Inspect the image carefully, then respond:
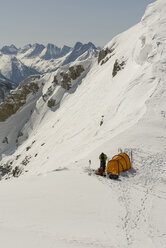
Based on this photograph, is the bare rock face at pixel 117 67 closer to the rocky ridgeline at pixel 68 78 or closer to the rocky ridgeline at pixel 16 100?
the rocky ridgeline at pixel 68 78

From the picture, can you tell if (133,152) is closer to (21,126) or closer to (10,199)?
(10,199)

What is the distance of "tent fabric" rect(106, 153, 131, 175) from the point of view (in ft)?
57.3

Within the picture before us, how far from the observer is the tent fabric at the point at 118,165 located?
17.5 m

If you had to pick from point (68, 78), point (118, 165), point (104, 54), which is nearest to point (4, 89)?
point (68, 78)

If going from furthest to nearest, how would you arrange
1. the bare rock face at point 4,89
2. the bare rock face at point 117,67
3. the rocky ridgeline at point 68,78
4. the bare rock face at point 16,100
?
the bare rock face at point 4,89 < the bare rock face at point 16,100 < the rocky ridgeline at point 68,78 < the bare rock face at point 117,67

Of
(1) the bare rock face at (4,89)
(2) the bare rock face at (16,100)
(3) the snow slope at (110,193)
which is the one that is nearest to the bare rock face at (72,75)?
(2) the bare rock face at (16,100)

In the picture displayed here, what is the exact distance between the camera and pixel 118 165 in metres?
17.4

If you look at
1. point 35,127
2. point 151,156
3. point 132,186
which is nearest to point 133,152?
point 151,156

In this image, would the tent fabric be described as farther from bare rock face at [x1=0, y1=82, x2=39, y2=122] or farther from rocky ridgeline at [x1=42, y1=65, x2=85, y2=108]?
bare rock face at [x1=0, y1=82, x2=39, y2=122]

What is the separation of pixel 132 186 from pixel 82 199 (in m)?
3.79

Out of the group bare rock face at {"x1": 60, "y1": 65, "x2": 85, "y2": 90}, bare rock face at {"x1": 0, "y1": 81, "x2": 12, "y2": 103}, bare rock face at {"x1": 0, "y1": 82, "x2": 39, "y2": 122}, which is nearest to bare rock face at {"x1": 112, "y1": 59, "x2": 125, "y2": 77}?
bare rock face at {"x1": 60, "y1": 65, "x2": 85, "y2": 90}

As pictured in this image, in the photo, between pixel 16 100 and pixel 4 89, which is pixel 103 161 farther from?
pixel 4 89

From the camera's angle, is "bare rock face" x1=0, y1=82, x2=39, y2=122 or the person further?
"bare rock face" x1=0, y1=82, x2=39, y2=122

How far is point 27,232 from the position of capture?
10.0 metres
